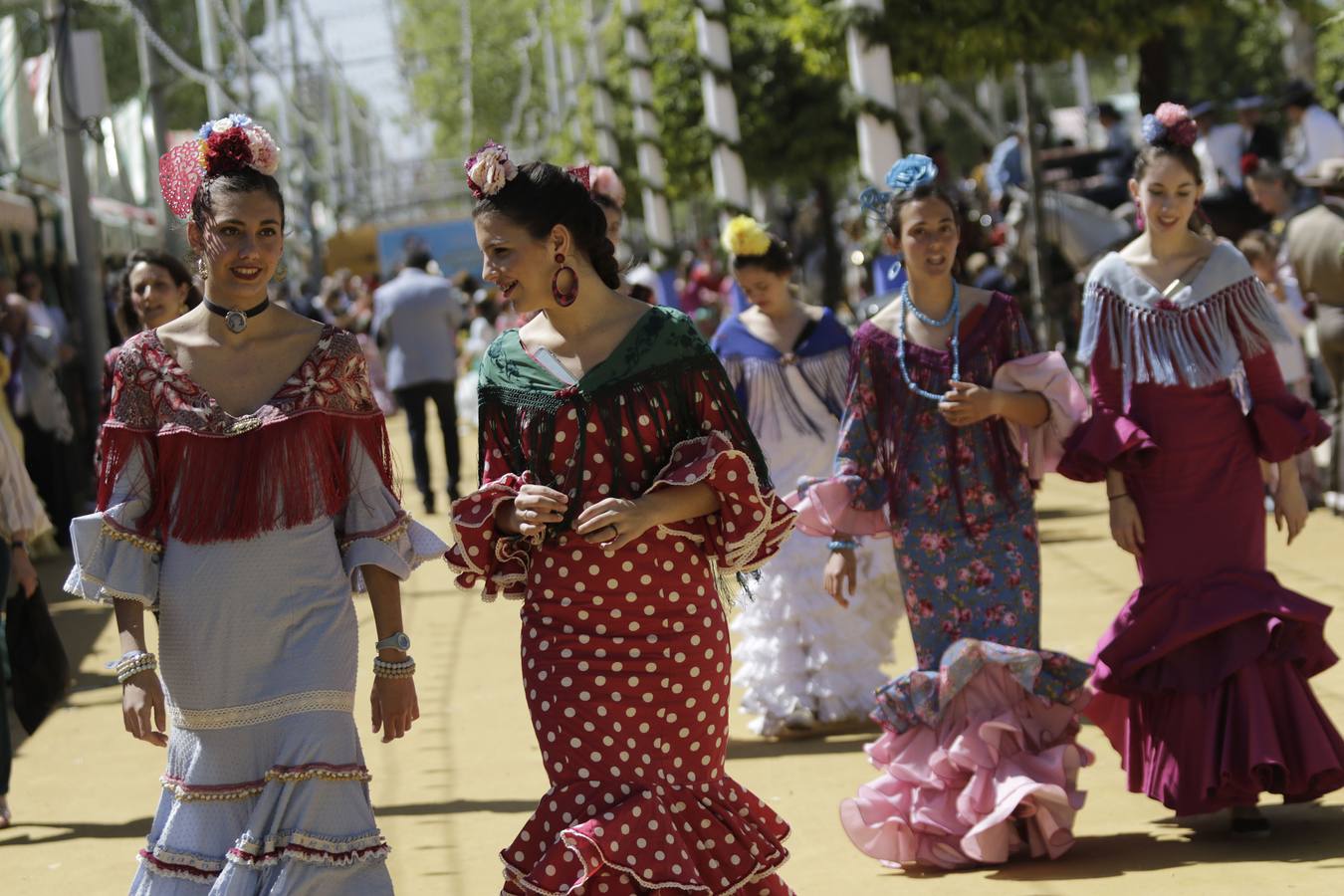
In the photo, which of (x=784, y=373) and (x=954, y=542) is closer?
(x=954, y=542)

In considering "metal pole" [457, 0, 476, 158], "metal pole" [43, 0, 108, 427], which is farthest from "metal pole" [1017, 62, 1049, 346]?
"metal pole" [457, 0, 476, 158]

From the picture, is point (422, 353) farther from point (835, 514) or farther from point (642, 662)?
point (642, 662)

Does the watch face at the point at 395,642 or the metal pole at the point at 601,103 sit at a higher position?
the metal pole at the point at 601,103

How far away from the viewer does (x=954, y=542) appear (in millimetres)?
6367

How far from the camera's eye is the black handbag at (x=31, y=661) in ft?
26.3

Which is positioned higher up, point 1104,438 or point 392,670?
point 1104,438

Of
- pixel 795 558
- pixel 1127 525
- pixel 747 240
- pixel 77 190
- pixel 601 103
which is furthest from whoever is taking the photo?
pixel 601 103

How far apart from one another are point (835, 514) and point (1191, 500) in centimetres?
106

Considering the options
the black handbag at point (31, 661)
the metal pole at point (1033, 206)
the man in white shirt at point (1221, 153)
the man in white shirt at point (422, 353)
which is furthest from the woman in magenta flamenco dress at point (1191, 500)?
the man in white shirt at point (1221, 153)

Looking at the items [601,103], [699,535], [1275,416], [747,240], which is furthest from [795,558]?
[601,103]

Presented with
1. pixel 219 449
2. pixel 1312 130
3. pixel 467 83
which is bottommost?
pixel 219 449

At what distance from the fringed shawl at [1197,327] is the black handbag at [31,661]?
163 inches

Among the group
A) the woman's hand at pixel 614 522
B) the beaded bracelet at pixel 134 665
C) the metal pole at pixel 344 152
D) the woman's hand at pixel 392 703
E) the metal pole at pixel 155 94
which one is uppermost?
the metal pole at pixel 344 152

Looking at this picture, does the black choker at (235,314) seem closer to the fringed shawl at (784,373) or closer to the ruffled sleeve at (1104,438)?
the ruffled sleeve at (1104,438)
